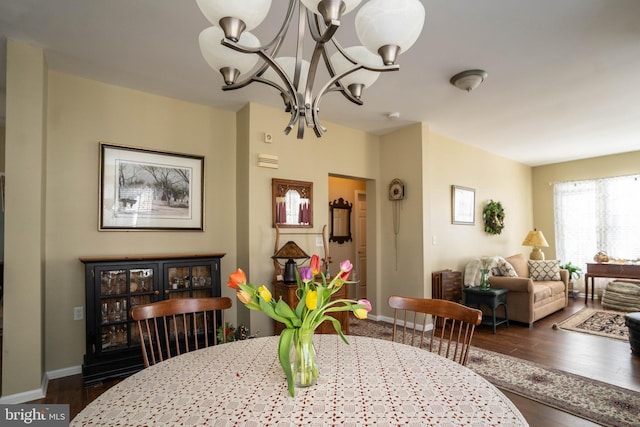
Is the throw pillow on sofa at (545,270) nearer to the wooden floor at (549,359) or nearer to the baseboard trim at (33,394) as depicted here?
the wooden floor at (549,359)

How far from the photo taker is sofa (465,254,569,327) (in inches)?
170

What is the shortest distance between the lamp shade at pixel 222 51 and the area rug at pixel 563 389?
2.86m

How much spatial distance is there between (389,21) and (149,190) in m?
2.88

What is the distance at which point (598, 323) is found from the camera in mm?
4469

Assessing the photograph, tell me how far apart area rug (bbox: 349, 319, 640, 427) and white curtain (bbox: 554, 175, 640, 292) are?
4.55 metres

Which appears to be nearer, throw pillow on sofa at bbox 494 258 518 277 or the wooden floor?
the wooden floor

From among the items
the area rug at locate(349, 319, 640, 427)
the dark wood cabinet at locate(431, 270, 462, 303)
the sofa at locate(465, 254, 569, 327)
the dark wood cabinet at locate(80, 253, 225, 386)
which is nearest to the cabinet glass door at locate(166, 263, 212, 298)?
the dark wood cabinet at locate(80, 253, 225, 386)

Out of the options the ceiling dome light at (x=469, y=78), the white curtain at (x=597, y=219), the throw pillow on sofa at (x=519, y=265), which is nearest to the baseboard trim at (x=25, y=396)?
the ceiling dome light at (x=469, y=78)

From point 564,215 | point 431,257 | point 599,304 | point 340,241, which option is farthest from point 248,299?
point 564,215

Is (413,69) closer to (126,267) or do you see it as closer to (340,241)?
(126,267)

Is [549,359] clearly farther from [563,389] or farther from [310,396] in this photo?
[310,396]

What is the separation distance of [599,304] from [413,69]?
550cm

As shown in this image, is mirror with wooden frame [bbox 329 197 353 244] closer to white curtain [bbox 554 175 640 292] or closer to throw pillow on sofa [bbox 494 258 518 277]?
throw pillow on sofa [bbox 494 258 518 277]

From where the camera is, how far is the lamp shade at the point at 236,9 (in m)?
1.04
